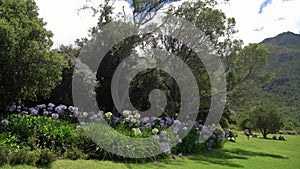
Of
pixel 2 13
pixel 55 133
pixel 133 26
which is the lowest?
pixel 55 133

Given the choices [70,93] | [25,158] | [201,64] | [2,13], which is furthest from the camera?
[201,64]

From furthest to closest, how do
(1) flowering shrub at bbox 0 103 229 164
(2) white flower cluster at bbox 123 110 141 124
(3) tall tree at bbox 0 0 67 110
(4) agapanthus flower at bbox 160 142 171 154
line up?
(2) white flower cluster at bbox 123 110 141 124, (4) agapanthus flower at bbox 160 142 171 154, (3) tall tree at bbox 0 0 67 110, (1) flowering shrub at bbox 0 103 229 164

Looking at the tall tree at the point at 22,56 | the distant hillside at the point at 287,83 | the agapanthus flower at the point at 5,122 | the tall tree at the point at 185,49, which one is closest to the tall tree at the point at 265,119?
the distant hillside at the point at 287,83

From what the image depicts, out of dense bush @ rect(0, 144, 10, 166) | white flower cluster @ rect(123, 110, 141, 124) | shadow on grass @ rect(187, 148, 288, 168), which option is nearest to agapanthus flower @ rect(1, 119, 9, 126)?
dense bush @ rect(0, 144, 10, 166)

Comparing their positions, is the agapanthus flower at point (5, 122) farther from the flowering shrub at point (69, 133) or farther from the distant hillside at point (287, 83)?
the distant hillside at point (287, 83)

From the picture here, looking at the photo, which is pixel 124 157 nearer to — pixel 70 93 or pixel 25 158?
pixel 25 158

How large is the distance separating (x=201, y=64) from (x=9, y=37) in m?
11.1

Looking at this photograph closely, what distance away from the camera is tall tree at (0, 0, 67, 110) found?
9211mm

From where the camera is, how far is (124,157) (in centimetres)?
877

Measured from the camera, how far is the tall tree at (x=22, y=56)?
9.21 metres

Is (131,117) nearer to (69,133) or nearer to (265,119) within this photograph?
(69,133)

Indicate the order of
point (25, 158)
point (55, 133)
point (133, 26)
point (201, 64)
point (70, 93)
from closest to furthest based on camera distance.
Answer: point (25, 158) → point (55, 133) → point (70, 93) → point (133, 26) → point (201, 64)

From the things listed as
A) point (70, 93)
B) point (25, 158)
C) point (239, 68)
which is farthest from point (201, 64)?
point (25, 158)

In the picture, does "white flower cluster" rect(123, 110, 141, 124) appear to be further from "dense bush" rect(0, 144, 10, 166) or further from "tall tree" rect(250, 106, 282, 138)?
"tall tree" rect(250, 106, 282, 138)
